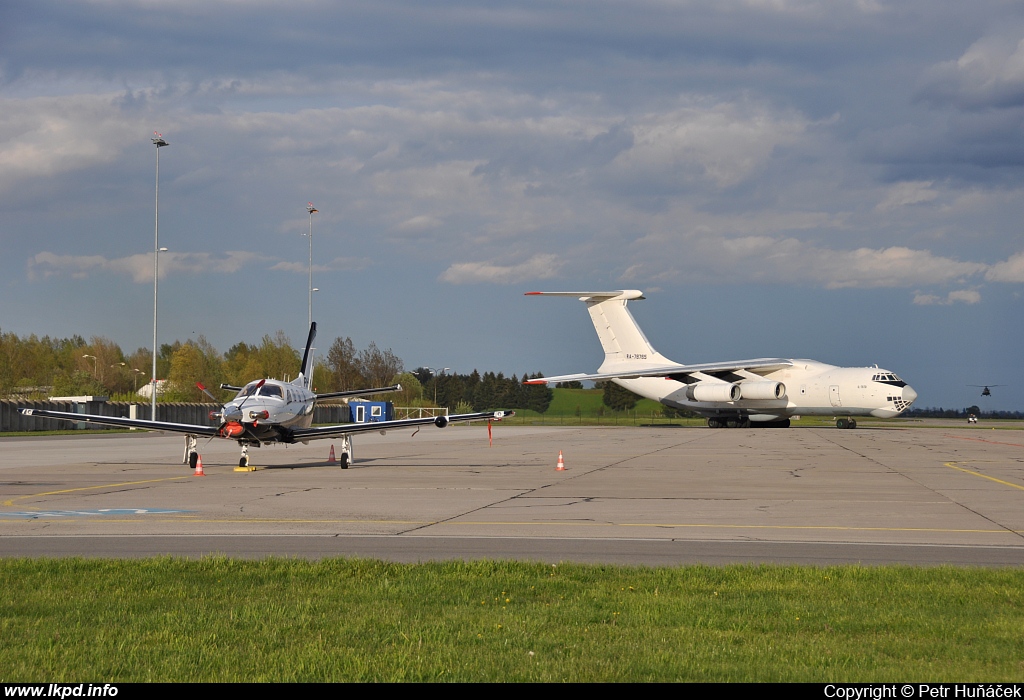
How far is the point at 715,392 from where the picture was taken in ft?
195

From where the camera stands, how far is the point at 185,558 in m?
10.9

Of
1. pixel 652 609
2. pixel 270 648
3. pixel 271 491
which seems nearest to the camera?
pixel 270 648

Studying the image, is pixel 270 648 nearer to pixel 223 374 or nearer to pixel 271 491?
pixel 271 491

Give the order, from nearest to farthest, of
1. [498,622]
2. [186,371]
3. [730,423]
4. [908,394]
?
1. [498,622]
2. [908,394]
3. [730,423]
4. [186,371]

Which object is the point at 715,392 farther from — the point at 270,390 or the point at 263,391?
the point at 263,391

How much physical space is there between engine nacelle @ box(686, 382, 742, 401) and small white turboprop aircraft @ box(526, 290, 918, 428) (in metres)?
0.06

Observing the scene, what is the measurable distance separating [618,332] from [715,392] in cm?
1212

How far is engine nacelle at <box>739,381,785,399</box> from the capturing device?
2274 inches

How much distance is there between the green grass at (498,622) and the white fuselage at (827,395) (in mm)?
49140

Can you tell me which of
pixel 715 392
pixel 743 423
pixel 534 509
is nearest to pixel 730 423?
pixel 743 423

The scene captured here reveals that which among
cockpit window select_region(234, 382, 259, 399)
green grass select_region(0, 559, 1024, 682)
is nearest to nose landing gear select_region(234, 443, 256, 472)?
cockpit window select_region(234, 382, 259, 399)

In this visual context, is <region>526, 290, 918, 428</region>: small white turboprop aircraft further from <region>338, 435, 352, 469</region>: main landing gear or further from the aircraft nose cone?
<region>338, 435, 352, 469</region>: main landing gear
